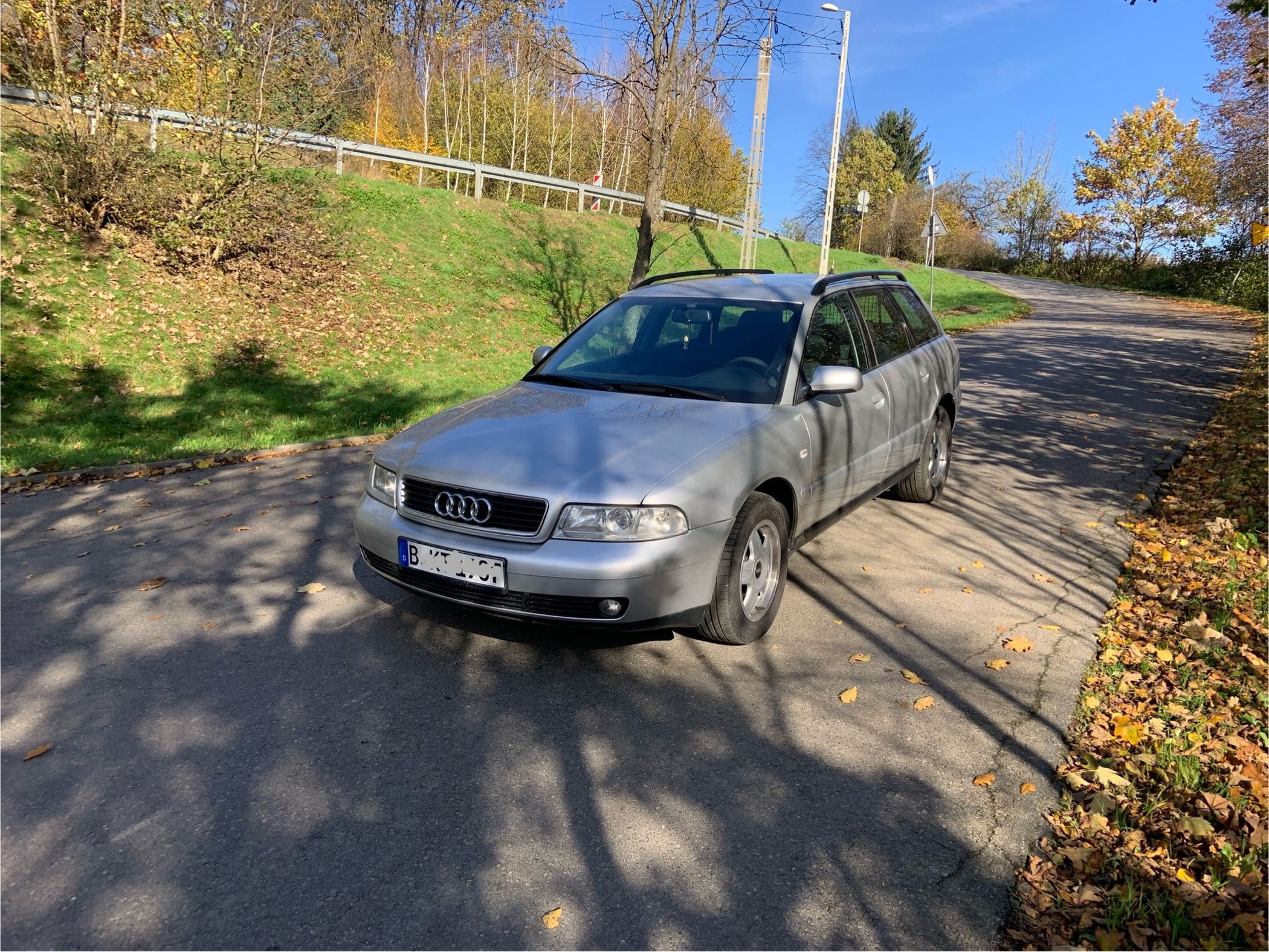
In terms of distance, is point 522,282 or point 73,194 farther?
point 522,282

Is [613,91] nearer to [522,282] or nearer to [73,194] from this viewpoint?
[522,282]

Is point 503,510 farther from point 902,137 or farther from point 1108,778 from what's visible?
point 902,137

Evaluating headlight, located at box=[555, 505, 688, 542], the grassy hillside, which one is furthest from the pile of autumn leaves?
the grassy hillside

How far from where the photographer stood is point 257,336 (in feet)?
36.0

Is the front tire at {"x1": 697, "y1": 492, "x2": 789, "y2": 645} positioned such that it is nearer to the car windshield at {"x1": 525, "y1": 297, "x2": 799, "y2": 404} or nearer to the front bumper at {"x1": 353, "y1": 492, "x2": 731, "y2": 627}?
the front bumper at {"x1": 353, "y1": 492, "x2": 731, "y2": 627}

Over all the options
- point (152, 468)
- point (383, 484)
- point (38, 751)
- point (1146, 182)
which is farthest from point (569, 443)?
point (1146, 182)

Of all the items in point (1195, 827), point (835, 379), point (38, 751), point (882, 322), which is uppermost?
point (882, 322)

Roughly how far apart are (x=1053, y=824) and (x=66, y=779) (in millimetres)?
3421

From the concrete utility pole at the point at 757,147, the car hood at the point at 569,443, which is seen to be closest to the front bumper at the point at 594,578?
the car hood at the point at 569,443

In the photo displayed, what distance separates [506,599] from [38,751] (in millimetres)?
1799

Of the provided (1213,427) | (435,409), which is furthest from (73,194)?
(1213,427)

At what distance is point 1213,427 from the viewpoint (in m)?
8.68

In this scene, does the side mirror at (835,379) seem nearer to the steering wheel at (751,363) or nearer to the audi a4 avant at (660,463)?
the audi a4 avant at (660,463)

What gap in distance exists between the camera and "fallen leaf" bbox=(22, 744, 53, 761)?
9.81 feet
